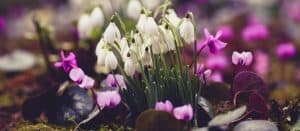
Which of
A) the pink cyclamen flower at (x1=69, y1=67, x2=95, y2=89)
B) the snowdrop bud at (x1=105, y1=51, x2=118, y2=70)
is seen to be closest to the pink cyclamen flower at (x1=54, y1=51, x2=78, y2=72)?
the pink cyclamen flower at (x1=69, y1=67, x2=95, y2=89)

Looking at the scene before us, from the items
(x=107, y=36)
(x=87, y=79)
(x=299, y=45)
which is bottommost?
(x=299, y=45)

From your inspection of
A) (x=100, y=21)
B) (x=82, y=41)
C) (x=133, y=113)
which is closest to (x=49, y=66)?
(x=82, y=41)

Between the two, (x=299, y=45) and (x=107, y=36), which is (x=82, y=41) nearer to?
(x=107, y=36)

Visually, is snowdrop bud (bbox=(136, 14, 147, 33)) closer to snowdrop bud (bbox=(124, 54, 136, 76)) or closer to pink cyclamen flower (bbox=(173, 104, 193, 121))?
snowdrop bud (bbox=(124, 54, 136, 76))

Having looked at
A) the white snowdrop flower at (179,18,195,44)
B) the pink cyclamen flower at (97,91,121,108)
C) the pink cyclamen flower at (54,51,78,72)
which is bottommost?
the pink cyclamen flower at (97,91,121,108)

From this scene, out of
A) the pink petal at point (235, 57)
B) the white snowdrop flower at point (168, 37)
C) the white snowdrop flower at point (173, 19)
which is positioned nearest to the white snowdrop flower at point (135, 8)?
the white snowdrop flower at point (173, 19)
